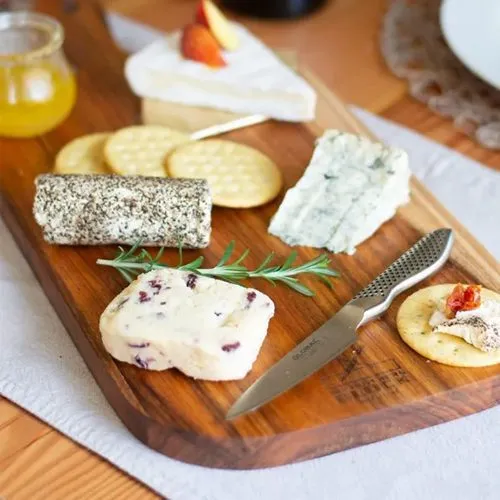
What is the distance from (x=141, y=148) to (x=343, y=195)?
432 millimetres

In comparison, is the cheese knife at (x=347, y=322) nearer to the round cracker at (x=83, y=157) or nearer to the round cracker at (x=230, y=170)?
the round cracker at (x=230, y=170)

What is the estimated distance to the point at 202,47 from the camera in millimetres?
2070

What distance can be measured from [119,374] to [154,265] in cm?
22

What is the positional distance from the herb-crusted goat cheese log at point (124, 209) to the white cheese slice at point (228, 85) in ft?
1.46

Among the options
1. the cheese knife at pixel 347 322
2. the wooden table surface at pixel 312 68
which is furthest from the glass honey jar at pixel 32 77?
the cheese knife at pixel 347 322

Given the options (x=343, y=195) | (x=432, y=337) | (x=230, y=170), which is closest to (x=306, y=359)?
(x=432, y=337)

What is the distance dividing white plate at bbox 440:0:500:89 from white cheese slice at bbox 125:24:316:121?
419mm

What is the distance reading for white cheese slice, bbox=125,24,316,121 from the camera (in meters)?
2.05

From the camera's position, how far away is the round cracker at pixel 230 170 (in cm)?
181

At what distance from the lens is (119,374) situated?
1.46 meters

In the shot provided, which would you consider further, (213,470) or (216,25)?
(216,25)

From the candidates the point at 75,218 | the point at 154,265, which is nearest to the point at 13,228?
the point at 75,218

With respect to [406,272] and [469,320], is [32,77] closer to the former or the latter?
[406,272]

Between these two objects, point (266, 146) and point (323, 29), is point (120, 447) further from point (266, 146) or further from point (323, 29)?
point (323, 29)
